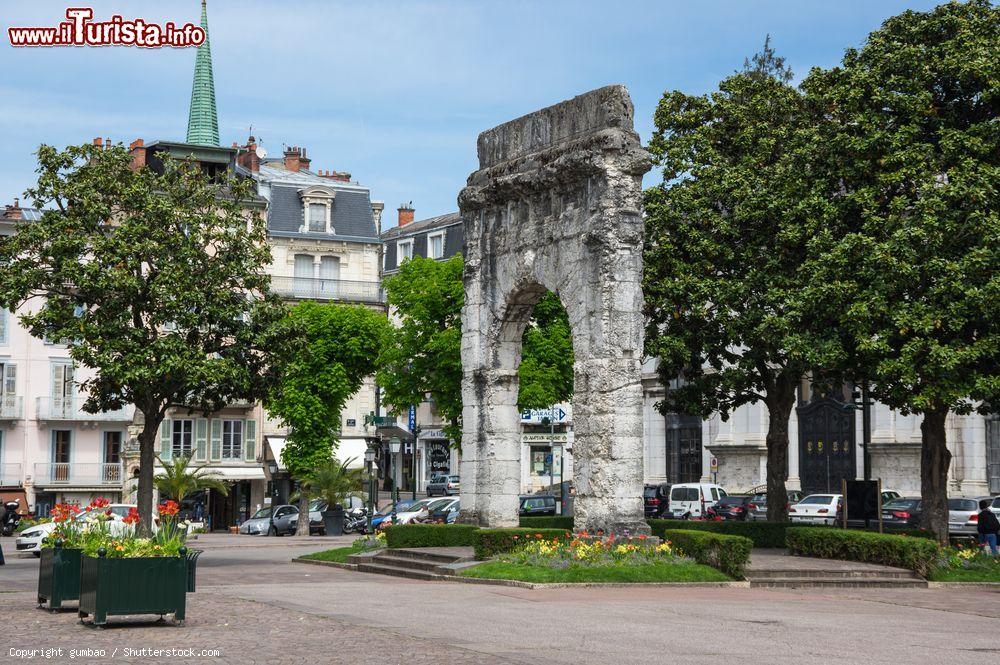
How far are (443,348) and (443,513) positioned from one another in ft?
20.4

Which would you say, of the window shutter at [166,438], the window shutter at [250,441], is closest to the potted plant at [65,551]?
the window shutter at [166,438]

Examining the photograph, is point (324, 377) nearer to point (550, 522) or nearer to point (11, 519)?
point (11, 519)

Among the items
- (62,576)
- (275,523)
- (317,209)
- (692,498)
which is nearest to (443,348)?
(692,498)

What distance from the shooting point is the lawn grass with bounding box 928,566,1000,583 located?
24.1 metres

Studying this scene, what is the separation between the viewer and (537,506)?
151 ft

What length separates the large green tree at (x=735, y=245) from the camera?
2922cm

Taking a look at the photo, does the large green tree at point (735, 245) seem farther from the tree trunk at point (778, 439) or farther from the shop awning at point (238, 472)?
the shop awning at point (238, 472)

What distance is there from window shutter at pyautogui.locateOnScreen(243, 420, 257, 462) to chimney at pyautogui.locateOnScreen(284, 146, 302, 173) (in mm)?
17183

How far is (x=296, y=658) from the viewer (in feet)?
40.6

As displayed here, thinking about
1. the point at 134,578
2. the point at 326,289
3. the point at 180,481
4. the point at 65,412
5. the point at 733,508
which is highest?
the point at 326,289

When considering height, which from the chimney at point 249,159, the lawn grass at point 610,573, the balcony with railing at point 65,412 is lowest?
the lawn grass at point 610,573

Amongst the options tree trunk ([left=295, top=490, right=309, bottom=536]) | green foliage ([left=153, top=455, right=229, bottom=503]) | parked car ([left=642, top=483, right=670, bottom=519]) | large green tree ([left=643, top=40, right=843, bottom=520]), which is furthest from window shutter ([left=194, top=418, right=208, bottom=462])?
large green tree ([left=643, top=40, right=843, bottom=520])

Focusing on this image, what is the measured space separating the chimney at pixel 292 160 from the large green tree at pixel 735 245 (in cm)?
4010

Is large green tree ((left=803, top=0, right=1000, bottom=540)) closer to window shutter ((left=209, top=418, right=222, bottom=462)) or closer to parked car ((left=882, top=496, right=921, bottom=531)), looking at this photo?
parked car ((left=882, top=496, right=921, bottom=531))
